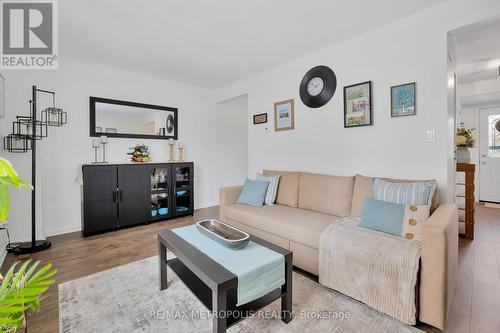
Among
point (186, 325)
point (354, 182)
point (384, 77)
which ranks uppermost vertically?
point (384, 77)

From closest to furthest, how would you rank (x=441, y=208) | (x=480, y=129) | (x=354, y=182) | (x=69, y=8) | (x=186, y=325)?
1. (x=186, y=325)
2. (x=441, y=208)
3. (x=69, y=8)
4. (x=354, y=182)
5. (x=480, y=129)

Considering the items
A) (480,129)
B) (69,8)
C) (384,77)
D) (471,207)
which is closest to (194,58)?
(69,8)

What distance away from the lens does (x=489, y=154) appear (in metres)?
4.86

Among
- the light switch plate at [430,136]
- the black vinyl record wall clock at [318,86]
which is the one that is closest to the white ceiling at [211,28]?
the black vinyl record wall clock at [318,86]

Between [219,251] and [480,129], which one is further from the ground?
[480,129]

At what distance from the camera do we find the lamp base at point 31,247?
8.43 ft

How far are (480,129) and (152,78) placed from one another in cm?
653

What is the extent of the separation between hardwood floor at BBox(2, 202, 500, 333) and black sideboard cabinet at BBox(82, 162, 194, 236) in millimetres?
168

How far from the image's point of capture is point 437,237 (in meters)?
1.39

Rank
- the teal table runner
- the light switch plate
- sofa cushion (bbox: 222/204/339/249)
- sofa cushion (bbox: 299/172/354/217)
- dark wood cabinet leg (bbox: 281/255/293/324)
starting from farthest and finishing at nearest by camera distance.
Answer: sofa cushion (bbox: 299/172/354/217)
the light switch plate
sofa cushion (bbox: 222/204/339/249)
dark wood cabinet leg (bbox: 281/255/293/324)
the teal table runner

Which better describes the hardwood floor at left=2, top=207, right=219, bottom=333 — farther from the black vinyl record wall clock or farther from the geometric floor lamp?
the black vinyl record wall clock

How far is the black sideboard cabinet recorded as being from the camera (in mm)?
3178

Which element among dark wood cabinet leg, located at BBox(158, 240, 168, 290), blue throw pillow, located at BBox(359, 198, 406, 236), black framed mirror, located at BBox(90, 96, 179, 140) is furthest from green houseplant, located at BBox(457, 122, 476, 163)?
black framed mirror, located at BBox(90, 96, 179, 140)

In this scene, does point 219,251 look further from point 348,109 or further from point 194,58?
point 194,58
